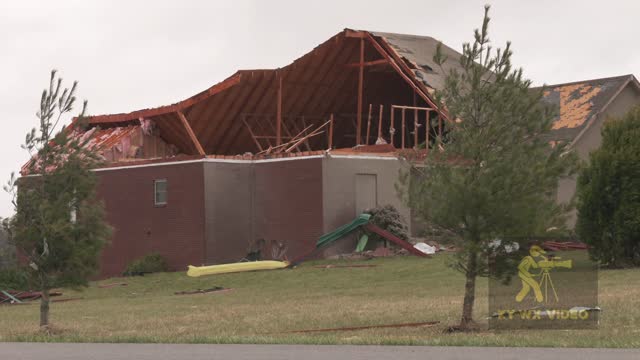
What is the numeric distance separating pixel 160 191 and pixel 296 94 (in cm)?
779

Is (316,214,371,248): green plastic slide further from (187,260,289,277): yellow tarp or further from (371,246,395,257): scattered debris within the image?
(187,260,289,277): yellow tarp

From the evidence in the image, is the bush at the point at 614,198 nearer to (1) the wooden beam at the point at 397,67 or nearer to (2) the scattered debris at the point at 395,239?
(2) the scattered debris at the point at 395,239

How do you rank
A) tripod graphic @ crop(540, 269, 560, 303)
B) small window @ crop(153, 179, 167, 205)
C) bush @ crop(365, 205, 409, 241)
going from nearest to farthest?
1. tripod graphic @ crop(540, 269, 560, 303)
2. bush @ crop(365, 205, 409, 241)
3. small window @ crop(153, 179, 167, 205)

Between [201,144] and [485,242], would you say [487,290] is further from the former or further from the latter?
[201,144]

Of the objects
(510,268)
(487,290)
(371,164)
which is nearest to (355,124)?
(371,164)

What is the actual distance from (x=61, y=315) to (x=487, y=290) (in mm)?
11010

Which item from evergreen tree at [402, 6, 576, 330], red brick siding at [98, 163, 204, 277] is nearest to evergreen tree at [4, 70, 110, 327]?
evergreen tree at [402, 6, 576, 330]

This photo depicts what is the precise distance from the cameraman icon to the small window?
23271 mm

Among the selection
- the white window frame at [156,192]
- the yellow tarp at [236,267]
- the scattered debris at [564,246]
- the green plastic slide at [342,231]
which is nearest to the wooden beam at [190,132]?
the white window frame at [156,192]

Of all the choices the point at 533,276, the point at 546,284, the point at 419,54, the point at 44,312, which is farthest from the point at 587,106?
the point at 44,312

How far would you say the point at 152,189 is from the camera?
43.7 meters

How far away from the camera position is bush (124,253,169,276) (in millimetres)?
42219

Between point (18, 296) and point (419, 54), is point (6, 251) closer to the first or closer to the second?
point (18, 296)

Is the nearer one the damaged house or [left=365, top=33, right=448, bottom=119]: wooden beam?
the damaged house
